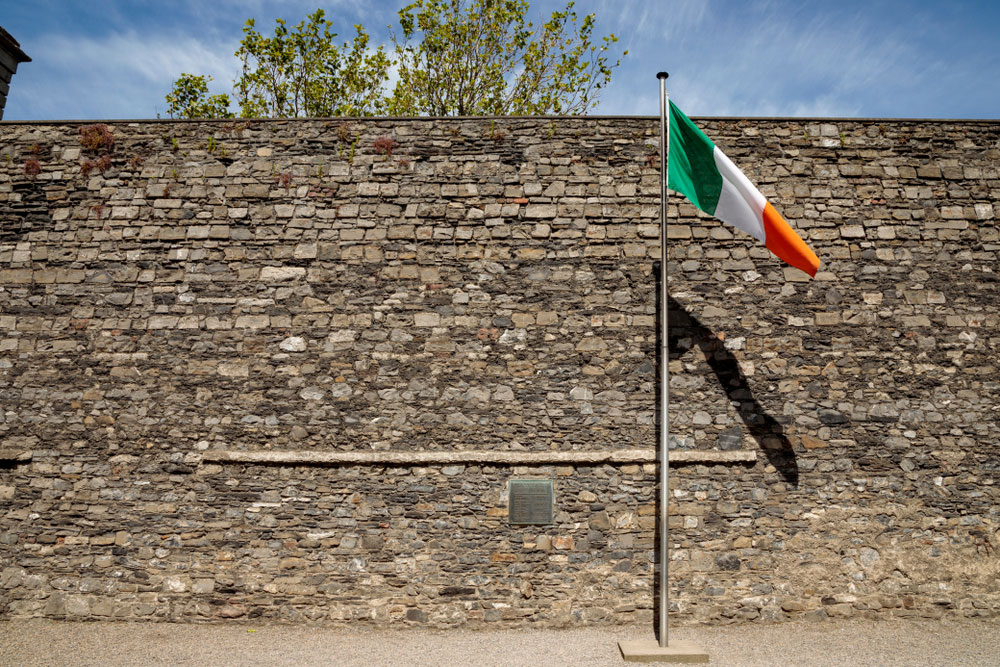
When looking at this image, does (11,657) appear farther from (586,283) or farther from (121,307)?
(586,283)

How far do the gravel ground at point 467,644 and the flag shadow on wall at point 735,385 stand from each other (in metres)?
1.54

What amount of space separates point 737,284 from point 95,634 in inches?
288

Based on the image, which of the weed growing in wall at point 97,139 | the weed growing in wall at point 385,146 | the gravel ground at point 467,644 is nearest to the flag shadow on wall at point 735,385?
the gravel ground at point 467,644

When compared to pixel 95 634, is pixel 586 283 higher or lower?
higher

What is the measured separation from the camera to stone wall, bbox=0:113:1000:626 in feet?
19.6

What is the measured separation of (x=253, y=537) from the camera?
19.8 feet

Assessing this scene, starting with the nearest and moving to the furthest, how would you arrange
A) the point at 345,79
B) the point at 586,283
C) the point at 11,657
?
the point at 11,657, the point at 586,283, the point at 345,79

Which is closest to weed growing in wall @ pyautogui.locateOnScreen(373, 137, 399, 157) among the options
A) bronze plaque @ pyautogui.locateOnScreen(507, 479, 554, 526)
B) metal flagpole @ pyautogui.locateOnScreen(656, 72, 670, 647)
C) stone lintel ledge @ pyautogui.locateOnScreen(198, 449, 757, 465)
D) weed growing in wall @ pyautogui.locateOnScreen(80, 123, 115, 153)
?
metal flagpole @ pyautogui.locateOnScreen(656, 72, 670, 647)

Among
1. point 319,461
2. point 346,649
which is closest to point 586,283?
point 319,461

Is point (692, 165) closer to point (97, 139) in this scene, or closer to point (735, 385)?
point (735, 385)

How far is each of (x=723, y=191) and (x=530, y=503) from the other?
3.57 meters

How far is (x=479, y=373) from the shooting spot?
6.28 meters

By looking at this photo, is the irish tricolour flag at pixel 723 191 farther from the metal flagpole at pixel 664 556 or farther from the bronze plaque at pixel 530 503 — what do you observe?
the bronze plaque at pixel 530 503

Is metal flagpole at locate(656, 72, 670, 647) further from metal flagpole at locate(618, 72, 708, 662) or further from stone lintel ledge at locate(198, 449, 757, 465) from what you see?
stone lintel ledge at locate(198, 449, 757, 465)
